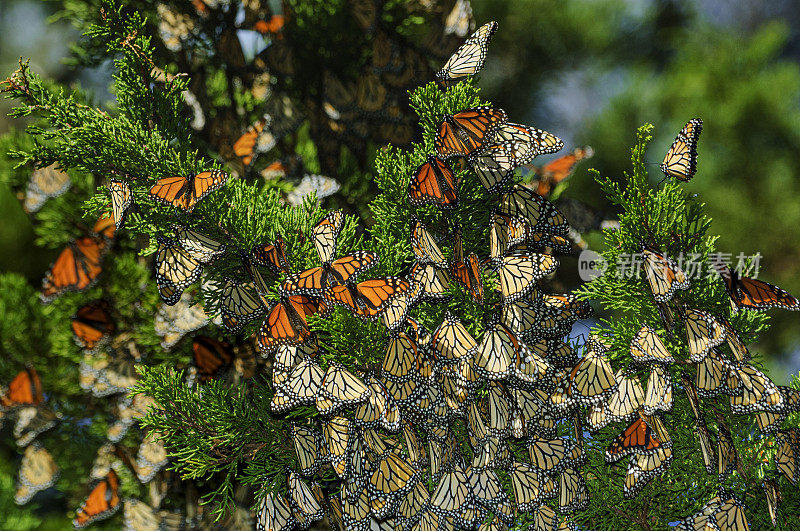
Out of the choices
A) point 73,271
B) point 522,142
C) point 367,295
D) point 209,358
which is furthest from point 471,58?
point 73,271

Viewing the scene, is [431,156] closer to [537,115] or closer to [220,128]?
[220,128]

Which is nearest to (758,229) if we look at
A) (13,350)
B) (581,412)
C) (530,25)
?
(530,25)

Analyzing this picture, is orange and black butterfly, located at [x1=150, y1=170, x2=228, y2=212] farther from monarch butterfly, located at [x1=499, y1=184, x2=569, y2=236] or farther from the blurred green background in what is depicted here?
the blurred green background

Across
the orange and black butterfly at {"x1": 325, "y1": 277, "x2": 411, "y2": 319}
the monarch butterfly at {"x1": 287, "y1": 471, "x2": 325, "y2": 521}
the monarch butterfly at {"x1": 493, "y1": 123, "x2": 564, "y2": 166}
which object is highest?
the monarch butterfly at {"x1": 493, "y1": 123, "x2": 564, "y2": 166}

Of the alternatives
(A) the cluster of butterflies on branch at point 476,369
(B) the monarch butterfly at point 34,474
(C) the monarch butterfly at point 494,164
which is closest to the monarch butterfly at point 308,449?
(A) the cluster of butterflies on branch at point 476,369

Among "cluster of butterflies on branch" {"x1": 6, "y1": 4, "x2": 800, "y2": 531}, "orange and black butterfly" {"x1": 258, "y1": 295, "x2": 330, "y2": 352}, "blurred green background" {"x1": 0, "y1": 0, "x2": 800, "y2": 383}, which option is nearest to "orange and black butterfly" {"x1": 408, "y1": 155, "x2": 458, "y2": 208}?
"cluster of butterflies on branch" {"x1": 6, "y1": 4, "x2": 800, "y2": 531}
